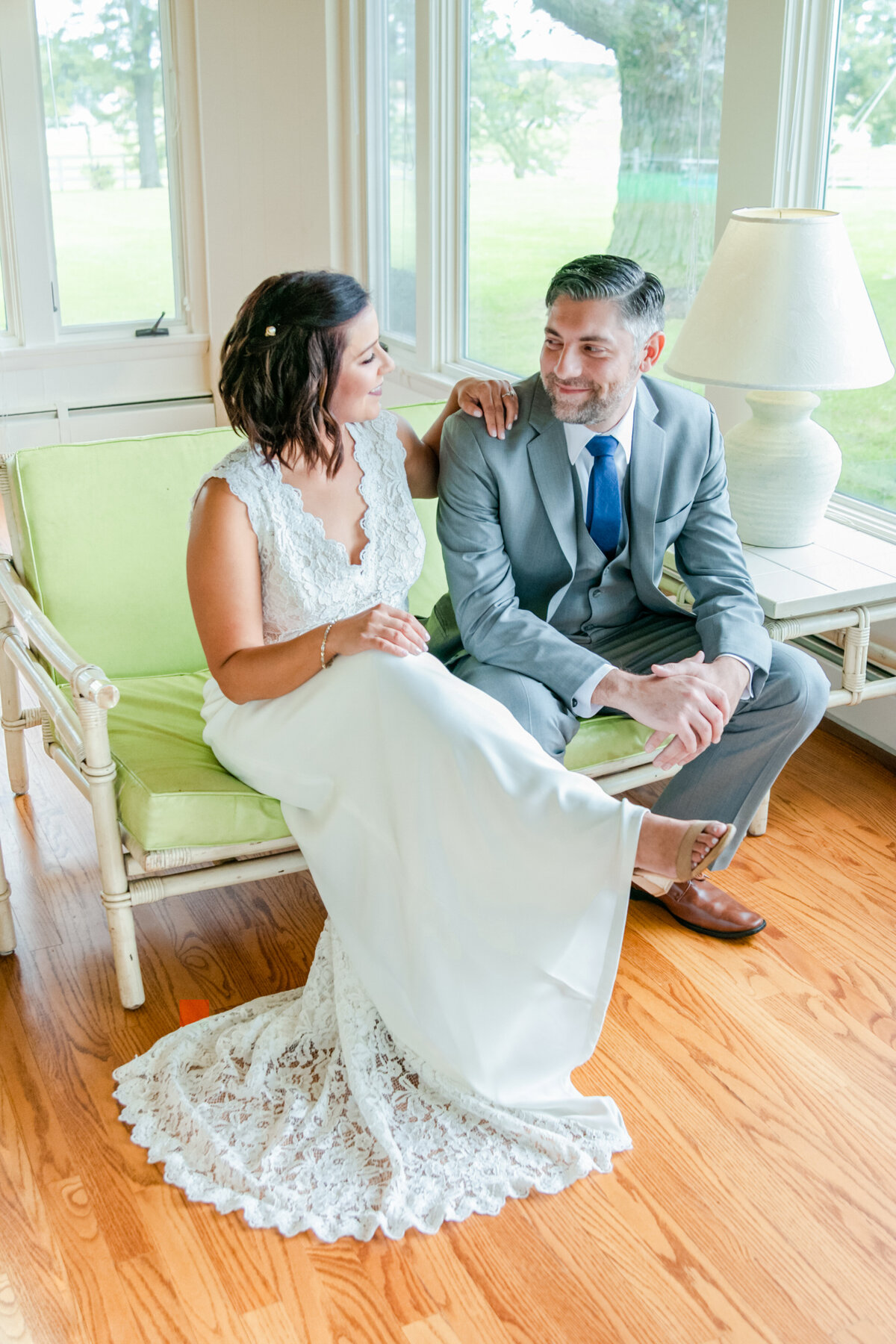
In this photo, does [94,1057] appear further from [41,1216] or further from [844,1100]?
[844,1100]

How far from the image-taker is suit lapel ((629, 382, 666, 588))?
7.46 ft

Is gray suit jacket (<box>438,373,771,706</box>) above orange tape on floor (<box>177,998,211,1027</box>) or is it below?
above

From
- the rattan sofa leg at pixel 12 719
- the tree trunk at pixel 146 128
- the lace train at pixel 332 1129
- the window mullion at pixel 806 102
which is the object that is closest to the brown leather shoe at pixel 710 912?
the lace train at pixel 332 1129

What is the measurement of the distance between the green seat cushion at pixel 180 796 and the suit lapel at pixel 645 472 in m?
0.82

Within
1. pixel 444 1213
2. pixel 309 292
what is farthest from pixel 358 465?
pixel 444 1213

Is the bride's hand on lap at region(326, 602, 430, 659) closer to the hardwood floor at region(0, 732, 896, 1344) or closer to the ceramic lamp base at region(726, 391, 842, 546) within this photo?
the hardwood floor at region(0, 732, 896, 1344)

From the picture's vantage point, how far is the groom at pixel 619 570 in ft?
7.06

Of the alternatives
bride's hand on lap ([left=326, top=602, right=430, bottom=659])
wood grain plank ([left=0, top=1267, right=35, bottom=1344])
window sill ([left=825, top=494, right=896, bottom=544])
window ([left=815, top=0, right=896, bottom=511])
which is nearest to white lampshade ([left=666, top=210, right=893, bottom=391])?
window ([left=815, top=0, right=896, bottom=511])

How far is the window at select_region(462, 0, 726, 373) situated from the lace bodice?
4.93 ft

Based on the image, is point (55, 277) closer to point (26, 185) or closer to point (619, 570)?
point (26, 185)

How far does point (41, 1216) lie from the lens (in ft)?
5.55

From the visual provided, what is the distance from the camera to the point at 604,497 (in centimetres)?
228

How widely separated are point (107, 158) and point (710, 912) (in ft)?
15.2

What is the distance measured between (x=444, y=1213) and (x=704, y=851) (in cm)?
59
